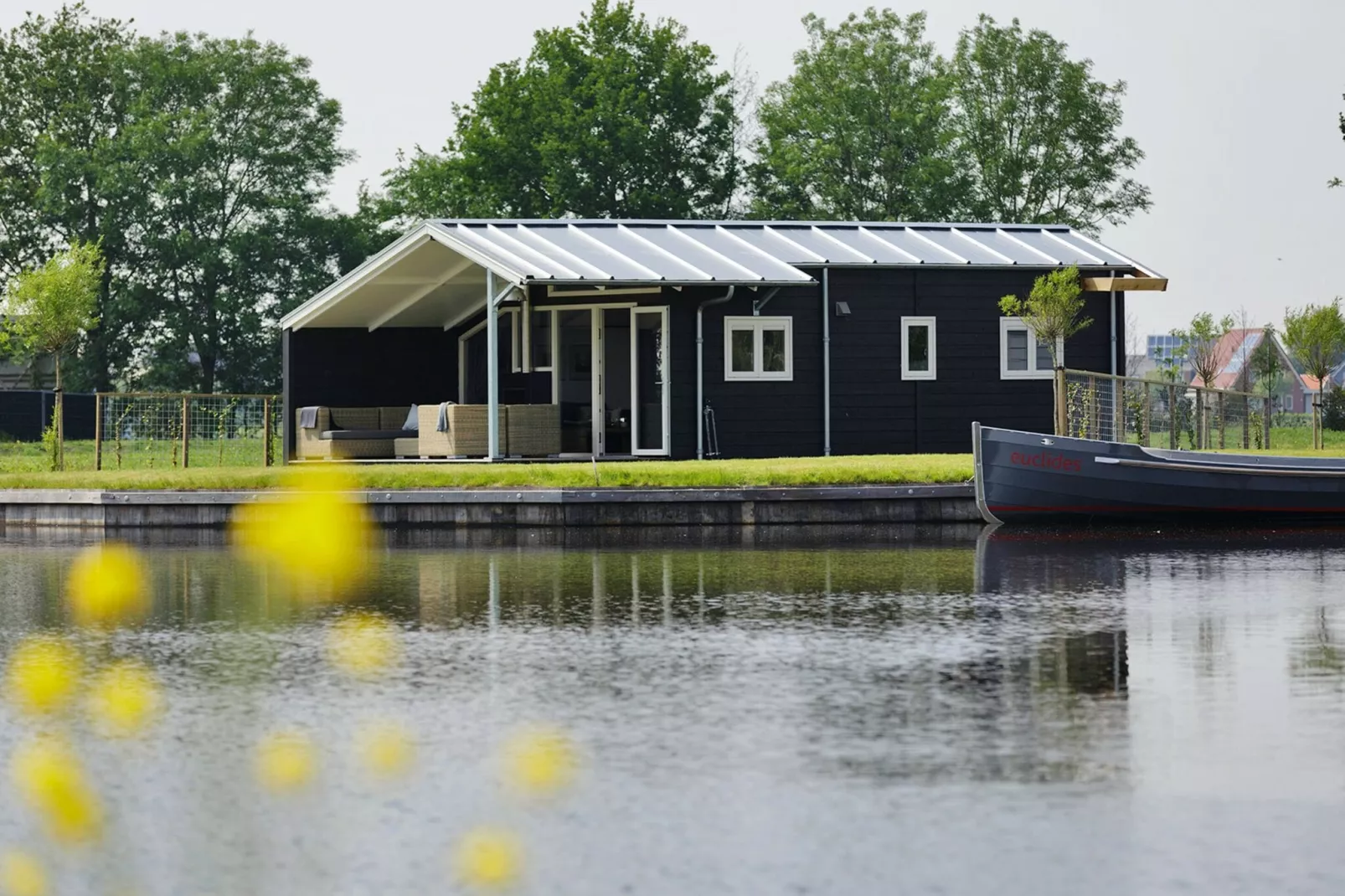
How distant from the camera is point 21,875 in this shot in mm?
5820

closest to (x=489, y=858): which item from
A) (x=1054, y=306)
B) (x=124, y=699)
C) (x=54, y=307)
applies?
(x=124, y=699)

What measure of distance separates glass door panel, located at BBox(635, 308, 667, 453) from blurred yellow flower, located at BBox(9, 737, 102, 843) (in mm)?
21769

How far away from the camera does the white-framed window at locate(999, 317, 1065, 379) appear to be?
102 ft

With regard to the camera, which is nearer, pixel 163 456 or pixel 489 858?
pixel 489 858

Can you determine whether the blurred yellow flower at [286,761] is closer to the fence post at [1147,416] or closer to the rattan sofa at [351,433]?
the rattan sofa at [351,433]

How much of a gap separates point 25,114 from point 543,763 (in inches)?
2323

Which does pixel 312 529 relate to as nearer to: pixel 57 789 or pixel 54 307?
pixel 54 307

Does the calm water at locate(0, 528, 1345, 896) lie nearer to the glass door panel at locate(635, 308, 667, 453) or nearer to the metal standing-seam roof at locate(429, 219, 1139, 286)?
the metal standing-seam roof at locate(429, 219, 1139, 286)

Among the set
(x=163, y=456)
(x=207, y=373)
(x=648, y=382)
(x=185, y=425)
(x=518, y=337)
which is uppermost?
(x=207, y=373)

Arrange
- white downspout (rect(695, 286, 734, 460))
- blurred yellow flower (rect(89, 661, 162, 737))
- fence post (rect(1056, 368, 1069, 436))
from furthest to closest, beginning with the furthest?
white downspout (rect(695, 286, 734, 460)), fence post (rect(1056, 368, 1069, 436)), blurred yellow flower (rect(89, 661, 162, 737))

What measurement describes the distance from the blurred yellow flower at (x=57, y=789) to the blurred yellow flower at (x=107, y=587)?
458 cm

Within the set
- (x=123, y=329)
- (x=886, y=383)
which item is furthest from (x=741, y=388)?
(x=123, y=329)

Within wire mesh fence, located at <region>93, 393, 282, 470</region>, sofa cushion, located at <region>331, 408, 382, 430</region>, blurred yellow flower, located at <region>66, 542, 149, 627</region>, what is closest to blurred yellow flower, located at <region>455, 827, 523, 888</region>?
blurred yellow flower, located at <region>66, 542, 149, 627</region>

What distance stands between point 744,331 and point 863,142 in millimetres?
33300
